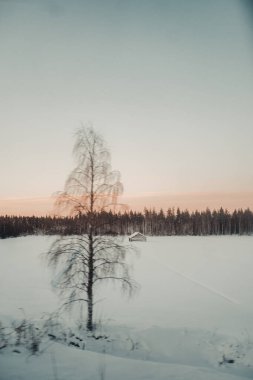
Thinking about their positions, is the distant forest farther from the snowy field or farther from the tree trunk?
the tree trunk

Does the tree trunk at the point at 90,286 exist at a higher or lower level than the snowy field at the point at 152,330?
higher

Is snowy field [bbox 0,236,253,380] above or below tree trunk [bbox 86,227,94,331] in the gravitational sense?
below

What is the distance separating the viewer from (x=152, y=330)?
46.5 ft

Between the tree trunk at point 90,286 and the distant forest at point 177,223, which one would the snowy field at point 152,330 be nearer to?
the tree trunk at point 90,286

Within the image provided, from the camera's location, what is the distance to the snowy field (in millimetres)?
7758

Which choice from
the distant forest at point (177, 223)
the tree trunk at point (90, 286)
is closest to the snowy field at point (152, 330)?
the tree trunk at point (90, 286)

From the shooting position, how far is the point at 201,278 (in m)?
28.0

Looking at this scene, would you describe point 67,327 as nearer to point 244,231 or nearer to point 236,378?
point 236,378

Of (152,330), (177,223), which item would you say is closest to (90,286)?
(152,330)

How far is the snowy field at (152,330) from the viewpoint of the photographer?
776 cm

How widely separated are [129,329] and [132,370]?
641cm

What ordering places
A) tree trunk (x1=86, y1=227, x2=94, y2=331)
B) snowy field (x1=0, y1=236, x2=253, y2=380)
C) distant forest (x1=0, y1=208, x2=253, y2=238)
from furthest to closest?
distant forest (x1=0, y1=208, x2=253, y2=238), tree trunk (x1=86, y1=227, x2=94, y2=331), snowy field (x1=0, y1=236, x2=253, y2=380)

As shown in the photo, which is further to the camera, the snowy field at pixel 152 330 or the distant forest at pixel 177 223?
the distant forest at pixel 177 223

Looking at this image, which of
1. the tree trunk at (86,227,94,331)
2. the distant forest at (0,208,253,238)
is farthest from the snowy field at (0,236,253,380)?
the distant forest at (0,208,253,238)
